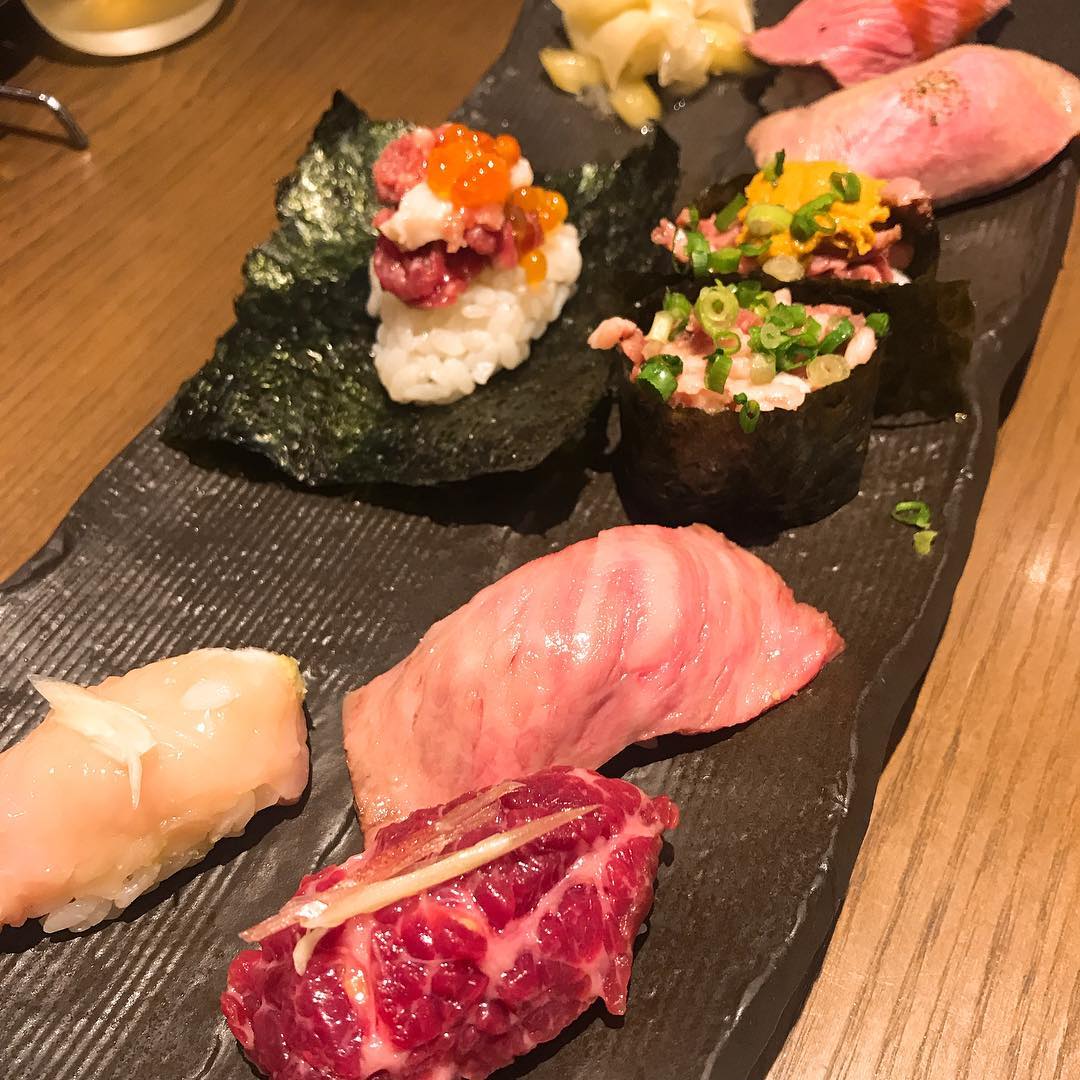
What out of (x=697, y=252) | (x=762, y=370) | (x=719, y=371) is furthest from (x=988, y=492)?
(x=697, y=252)

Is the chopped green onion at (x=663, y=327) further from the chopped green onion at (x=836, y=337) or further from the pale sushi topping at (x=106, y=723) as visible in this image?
the pale sushi topping at (x=106, y=723)

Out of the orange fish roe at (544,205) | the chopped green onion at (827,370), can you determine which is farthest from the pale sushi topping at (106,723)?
the orange fish roe at (544,205)

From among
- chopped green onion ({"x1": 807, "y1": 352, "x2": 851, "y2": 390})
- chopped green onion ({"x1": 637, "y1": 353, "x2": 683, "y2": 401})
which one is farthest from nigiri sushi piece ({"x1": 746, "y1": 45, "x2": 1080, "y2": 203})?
chopped green onion ({"x1": 637, "y1": 353, "x2": 683, "y2": 401})

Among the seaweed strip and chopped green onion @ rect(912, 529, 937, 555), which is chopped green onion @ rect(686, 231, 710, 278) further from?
chopped green onion @ rect(912, 529, 937, 555)

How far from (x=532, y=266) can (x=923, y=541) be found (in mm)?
1435

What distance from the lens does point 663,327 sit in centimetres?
266

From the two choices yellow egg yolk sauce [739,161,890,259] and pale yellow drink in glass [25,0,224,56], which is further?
pale yellow drink in glass [25,0,224,56]

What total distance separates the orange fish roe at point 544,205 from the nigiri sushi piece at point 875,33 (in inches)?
51.6

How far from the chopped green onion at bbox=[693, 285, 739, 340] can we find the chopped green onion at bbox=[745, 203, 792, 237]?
30cm

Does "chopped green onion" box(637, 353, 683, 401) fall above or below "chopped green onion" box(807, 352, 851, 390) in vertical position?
above

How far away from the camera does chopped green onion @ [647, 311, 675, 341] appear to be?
8.68 ft

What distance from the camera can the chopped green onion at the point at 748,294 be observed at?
2.60 metres

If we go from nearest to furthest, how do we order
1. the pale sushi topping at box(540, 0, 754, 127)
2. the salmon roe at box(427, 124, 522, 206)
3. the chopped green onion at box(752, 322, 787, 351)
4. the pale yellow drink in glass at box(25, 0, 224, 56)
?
the chopped green onion at box(752, 322, 787, 351), the salmon roe at box(427, 124, 522, 206), the pale sushi topping at box(540, 0, 754, 127), the pale yellow drink in glass at box(25, 0, 224, 56)

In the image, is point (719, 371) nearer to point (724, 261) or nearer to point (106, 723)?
point (724, 261)
